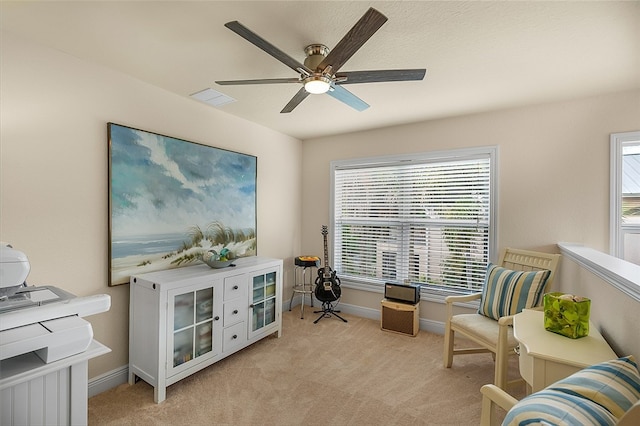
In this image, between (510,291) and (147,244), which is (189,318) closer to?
(147,244)

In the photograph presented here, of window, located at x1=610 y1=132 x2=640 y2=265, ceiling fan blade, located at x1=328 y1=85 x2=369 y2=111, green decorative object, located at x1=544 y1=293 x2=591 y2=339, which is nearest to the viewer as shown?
green decorative object, located at x1=544 y1=293 x2=591 y2=339

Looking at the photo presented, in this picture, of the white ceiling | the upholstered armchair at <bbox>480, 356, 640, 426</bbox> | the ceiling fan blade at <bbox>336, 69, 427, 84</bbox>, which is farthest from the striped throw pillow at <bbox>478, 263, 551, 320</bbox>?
the ceiling fan blade at <bbox>336, 69, 427, 84</bbox>

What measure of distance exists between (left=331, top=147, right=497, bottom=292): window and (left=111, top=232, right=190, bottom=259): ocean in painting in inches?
79.6

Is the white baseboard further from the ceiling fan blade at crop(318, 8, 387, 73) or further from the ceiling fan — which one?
the ceiling fan blade at crop(318, 8, 387, 73)

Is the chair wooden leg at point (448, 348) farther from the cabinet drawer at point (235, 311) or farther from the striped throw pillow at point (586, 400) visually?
the cabinet drawer at point (235, 311)

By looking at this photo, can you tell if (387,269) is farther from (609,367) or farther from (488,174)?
(609,367)

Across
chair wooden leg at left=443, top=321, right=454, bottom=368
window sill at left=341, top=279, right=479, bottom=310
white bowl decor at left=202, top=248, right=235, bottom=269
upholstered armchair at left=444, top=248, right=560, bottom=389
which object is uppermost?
white bowl decor at left=202, top=248, right=235, bottom=269

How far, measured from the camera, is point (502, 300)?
2432 mm

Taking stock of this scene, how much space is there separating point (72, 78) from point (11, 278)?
5.50ft

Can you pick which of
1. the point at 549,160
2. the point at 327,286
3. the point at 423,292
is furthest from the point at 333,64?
the point at 423,292

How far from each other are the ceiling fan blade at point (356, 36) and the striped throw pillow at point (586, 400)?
149cm

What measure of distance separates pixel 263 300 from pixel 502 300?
7.12ft

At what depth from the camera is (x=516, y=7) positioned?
148 cm

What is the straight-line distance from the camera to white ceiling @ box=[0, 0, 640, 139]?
1.52m
